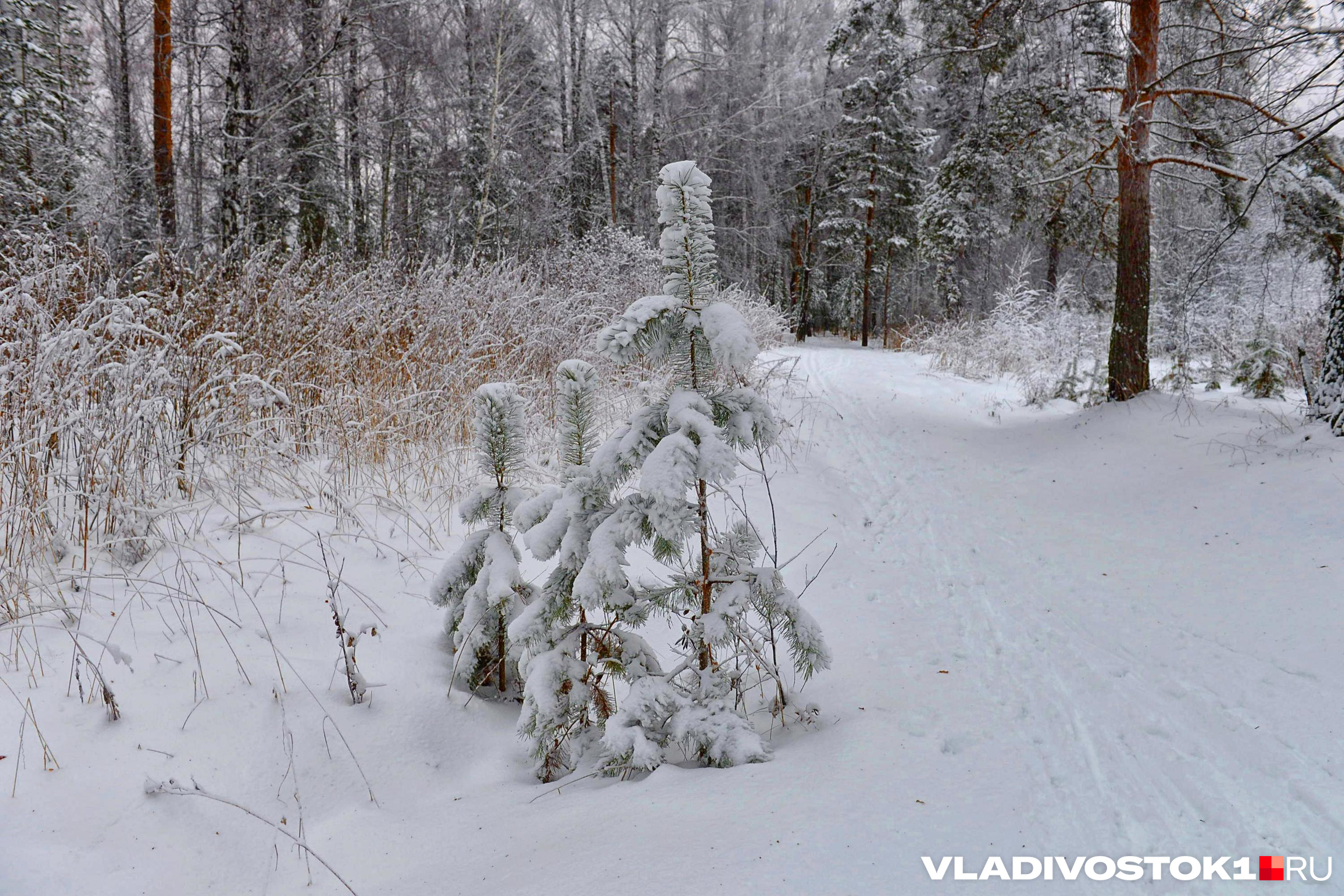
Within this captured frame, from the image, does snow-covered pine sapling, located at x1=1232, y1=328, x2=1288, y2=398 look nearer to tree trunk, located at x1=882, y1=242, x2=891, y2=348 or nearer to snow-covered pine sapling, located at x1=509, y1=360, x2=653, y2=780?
snow-covered pine sapling, located at x1=509, y1=360, x2=653, y2=780

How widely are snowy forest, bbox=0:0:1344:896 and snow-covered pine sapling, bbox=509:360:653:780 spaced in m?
0.02

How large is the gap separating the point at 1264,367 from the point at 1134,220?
231cm

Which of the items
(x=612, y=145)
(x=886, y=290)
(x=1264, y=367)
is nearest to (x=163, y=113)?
(x=612, y=145)

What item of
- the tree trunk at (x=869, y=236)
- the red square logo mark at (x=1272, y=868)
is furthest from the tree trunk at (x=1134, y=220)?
the tree trunk at (x=869, y=236)

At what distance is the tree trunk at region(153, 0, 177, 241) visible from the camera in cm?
930

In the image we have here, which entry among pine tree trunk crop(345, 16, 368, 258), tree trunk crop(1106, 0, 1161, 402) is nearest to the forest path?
tree trunk crop(1106, 0, 1161, 402)

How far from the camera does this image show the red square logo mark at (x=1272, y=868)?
1538mm

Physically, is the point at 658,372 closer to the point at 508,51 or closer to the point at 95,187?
the point at 508,51

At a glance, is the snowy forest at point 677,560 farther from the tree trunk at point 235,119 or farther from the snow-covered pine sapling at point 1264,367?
the tree trunk at point 235,119

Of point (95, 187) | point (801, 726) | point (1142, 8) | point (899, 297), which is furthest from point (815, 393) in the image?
point (899, 297)

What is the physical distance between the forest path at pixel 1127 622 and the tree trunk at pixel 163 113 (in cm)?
1034

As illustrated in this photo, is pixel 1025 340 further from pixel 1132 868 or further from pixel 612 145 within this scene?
pixel 1132 868

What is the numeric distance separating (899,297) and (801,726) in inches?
1364

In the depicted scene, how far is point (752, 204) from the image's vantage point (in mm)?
26500
